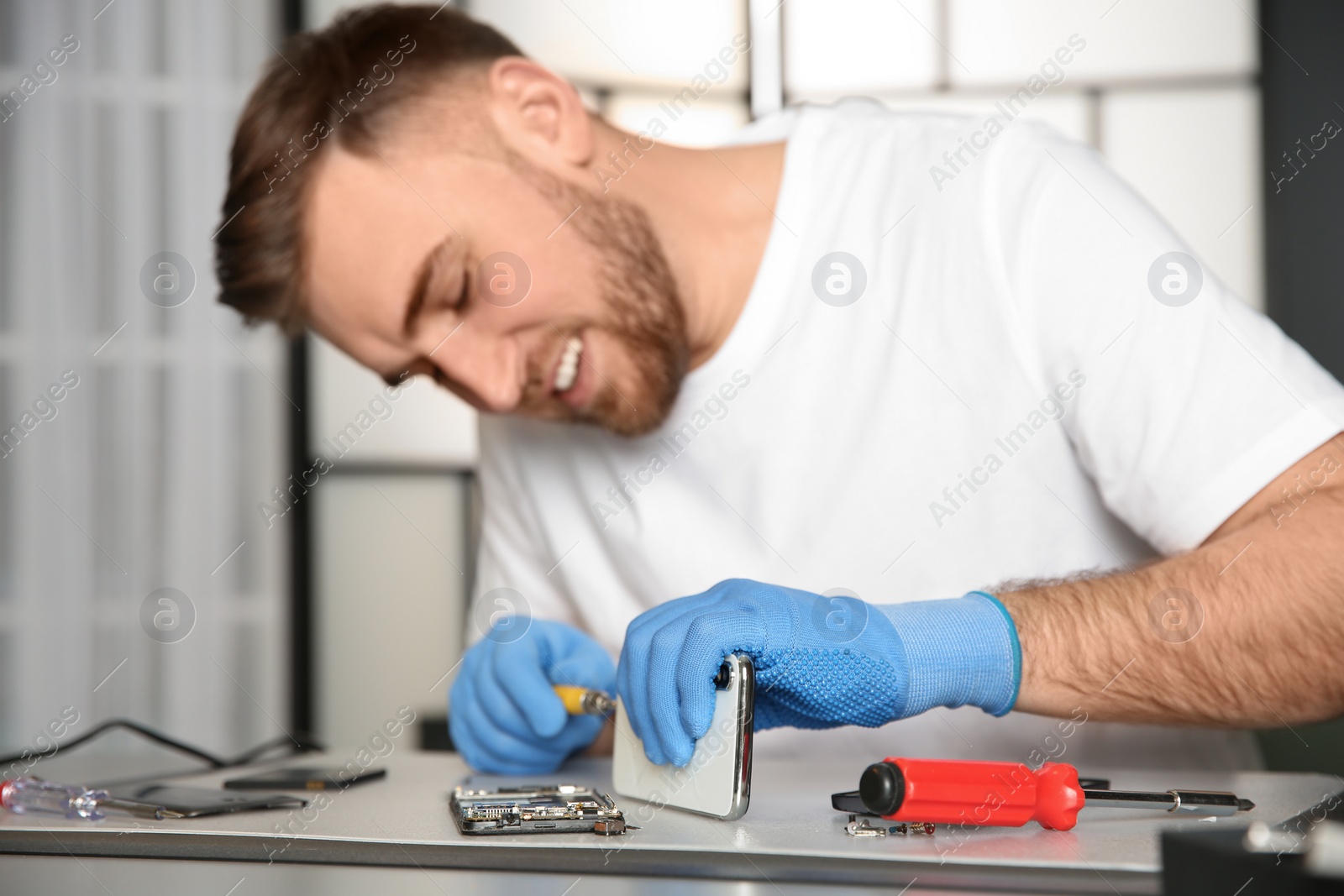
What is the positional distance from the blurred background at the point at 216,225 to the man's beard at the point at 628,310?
1033 millimetres

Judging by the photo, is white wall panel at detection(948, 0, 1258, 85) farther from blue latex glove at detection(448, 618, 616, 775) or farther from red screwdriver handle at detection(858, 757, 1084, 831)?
red screwdriver handle at detection(858, 757, 1084, 831)

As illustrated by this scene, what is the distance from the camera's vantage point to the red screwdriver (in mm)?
550

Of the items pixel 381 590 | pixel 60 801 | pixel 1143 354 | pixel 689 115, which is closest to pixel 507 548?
pixel 60 801

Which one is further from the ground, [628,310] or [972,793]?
[628,310]

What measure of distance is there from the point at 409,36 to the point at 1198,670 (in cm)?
103

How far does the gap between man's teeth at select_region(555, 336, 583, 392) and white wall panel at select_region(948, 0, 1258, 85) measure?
1269mm

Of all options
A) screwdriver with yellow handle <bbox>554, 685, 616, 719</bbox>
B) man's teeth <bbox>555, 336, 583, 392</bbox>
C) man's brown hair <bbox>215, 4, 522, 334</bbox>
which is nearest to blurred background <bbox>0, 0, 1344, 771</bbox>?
man's brown hair <bbox>215, 4, 522, 334</bbox>

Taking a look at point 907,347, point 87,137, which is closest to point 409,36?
point 907,347

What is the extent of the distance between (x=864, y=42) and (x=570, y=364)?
1250mm

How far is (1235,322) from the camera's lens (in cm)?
89

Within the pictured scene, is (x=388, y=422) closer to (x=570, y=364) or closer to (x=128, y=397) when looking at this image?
(x=128, y=397)

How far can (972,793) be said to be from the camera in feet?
1.85

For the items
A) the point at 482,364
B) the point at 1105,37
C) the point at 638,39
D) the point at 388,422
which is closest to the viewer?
the point at 482,364

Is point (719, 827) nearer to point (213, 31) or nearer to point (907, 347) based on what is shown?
point (907, 347)
